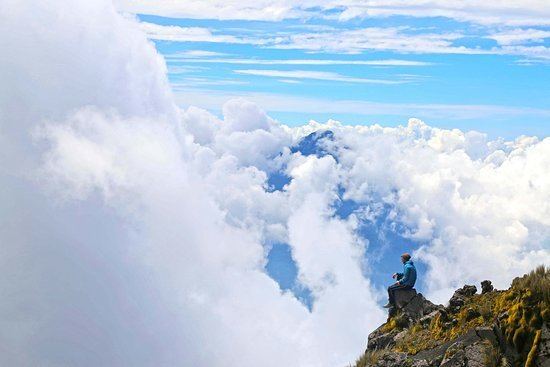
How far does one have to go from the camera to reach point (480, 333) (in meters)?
21.2

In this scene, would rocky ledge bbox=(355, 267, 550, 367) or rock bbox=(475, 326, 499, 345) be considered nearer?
rocky ledge bbox=(355, 267, 550, 367)

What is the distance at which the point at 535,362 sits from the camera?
18.8 m

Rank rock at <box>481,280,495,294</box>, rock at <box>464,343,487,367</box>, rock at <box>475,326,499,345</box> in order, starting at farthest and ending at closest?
rock at <box>481,280,495,294</box>, rock at <box>475,326,499,345</box>, rock at <box>464,343,487,367</box>

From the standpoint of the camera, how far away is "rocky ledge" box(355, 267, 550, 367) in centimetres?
1970

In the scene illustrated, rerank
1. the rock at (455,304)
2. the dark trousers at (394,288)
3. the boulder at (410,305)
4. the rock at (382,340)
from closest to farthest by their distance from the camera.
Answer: the rock at (455,304) → the rock at (382,340) → the boulder at (410,305) → the dark trousers at (394,288)

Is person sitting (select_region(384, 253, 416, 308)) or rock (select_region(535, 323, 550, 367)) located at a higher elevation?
person sitting (select_region(384, 253, 416, 308))

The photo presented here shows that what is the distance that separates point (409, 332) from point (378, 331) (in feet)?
9.92

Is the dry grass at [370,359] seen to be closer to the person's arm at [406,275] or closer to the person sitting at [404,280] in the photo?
the person sitting at [404,280]

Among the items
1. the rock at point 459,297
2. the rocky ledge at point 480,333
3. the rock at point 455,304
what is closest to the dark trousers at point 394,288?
the rocky ledge at point 480,333

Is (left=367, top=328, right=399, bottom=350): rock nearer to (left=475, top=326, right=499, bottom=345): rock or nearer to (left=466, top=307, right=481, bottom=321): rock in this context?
(left=466, top=307, right=481, bottom=321): rock

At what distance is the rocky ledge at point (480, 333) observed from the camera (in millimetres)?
19703

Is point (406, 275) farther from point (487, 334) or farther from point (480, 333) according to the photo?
point (487, 334)

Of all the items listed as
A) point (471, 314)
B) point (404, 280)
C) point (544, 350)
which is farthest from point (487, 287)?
point (544, 350)

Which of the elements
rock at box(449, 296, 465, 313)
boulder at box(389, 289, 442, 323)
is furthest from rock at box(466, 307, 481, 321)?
boulder at box(389, 289, 442, 323)
